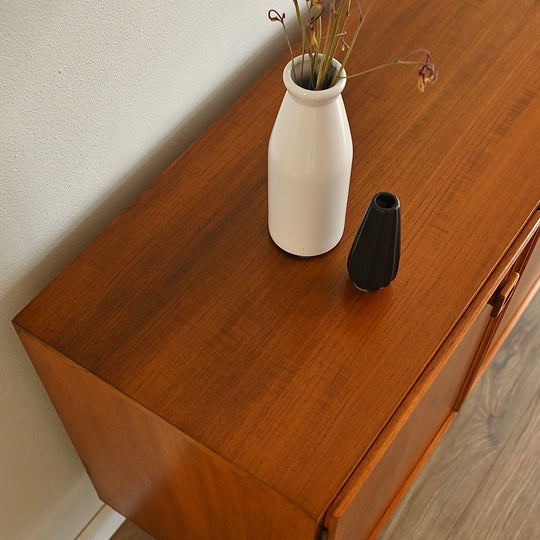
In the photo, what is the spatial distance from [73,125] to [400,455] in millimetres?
570

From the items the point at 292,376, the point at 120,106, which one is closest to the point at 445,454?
the point at 292,376

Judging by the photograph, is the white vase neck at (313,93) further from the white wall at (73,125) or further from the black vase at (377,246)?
the white wall at (73,125)

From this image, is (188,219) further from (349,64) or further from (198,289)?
(349,64)

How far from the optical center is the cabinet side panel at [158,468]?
0.70 metres

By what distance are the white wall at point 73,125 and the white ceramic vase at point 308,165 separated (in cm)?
21

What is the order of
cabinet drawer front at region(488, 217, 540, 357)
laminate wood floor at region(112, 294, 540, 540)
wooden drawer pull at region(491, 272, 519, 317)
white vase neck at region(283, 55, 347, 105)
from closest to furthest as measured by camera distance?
white vase neck at region(283, 55, 347, 105) → wooden drawer pull at region(491, 272, 519, 317) → cabinet drawer front at region(488, 217, 540, 357) → laminate wood floor at region(112, 294, 540, 540)

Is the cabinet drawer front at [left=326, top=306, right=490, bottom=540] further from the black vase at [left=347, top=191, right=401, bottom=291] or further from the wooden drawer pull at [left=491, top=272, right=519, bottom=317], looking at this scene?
the black vase at [left=347, top=191, right=401, bottom=291]

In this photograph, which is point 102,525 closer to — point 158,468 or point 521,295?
point 158,468

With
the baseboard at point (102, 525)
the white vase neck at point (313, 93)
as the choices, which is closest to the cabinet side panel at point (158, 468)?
the baseboard at point (102, 525)

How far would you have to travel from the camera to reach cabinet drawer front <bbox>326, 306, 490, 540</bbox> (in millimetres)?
686

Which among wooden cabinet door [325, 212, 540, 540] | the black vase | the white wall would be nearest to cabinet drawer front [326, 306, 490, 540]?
wooden cabinet door [325, 212, 540, 540]

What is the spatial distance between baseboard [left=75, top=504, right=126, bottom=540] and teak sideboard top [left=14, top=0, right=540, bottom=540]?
56 cm

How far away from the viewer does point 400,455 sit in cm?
92

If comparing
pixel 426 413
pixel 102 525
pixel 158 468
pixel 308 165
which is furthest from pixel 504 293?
pixel 102 525
